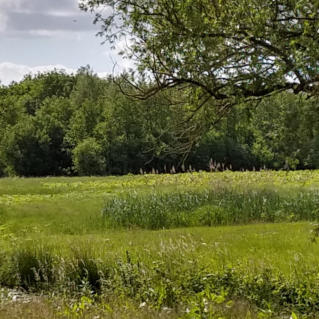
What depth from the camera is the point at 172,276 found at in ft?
24.1

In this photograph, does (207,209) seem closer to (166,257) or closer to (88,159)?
(166,257)

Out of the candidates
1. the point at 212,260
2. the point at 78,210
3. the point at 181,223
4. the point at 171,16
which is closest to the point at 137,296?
the point at 212,260

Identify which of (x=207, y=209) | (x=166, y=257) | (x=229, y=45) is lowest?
(x=207, y=209)

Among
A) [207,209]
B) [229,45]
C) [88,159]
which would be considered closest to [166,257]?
[229,45]

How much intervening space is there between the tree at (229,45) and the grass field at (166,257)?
1749mm

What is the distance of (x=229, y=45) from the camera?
5.49 meters

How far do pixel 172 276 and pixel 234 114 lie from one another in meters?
2.57

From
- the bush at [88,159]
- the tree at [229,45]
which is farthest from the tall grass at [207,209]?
the bush at [88,159]

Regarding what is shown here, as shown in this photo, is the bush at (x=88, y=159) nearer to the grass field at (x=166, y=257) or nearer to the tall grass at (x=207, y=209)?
the grass field at (x=166, y=257)

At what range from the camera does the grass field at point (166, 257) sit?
607 cm

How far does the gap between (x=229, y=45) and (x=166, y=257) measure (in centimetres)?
381

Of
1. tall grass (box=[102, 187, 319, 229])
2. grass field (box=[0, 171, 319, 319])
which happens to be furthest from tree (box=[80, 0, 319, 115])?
tall grass (box=[102, 187, 319, 229])

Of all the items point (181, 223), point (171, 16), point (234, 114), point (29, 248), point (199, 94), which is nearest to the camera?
point (171, 16)

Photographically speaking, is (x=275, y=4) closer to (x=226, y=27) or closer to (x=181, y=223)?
(x=226, y=27)
